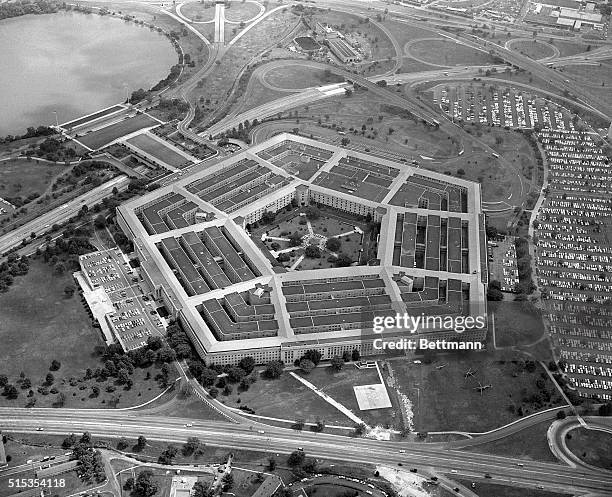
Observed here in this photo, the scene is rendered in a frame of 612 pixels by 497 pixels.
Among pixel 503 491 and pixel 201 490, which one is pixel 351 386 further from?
pixel 201 490

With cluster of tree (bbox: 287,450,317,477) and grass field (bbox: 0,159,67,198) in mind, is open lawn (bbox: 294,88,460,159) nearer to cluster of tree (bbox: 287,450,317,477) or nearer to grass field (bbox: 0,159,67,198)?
grass field (bbox: 0,159,67,198)

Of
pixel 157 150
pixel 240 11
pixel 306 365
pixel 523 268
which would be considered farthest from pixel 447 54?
pixel 306 365

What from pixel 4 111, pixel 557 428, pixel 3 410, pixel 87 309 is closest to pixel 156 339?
pixel 87 309

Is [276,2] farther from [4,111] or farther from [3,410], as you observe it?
[3,410]

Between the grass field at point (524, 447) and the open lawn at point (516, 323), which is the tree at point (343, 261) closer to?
the open lawn at point (516, 323)

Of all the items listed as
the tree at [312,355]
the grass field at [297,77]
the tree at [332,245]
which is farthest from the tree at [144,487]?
the grass field at [297,77]

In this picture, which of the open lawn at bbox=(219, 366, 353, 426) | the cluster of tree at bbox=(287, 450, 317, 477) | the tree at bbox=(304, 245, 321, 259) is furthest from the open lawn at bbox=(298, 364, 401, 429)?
the tree at bbox=(304, 245, 321, 259)
